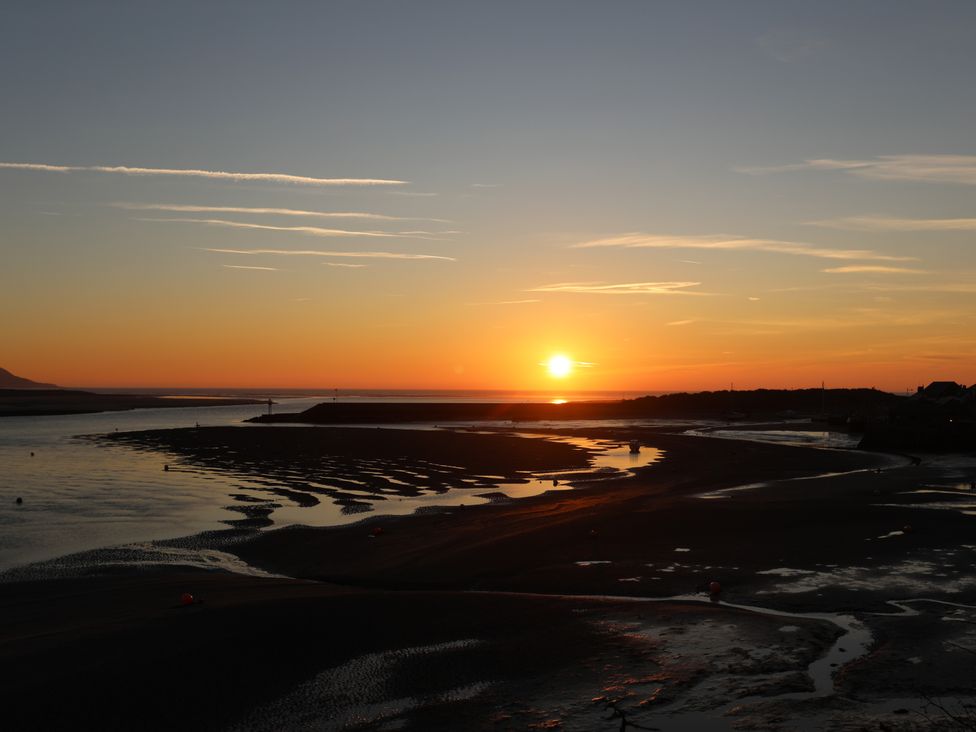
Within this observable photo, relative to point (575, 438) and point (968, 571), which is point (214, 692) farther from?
point (575, 438)

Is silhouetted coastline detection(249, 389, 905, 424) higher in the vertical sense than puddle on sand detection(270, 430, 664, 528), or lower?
higher

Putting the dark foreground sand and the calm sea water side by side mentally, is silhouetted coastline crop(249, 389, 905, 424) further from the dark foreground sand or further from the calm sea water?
the dark foreground sand

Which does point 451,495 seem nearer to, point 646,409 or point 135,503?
point 135,503

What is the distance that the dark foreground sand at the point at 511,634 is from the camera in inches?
403

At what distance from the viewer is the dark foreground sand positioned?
10.2 meters

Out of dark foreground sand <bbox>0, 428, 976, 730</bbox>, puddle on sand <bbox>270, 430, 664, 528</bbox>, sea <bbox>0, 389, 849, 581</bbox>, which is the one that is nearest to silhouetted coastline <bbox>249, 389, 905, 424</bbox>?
sea <bbox>0, 389, 849, 581</bbox>

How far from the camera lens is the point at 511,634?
13.3 metres

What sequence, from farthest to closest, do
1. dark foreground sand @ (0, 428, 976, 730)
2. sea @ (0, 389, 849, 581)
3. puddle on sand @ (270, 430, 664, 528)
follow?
puddle on sand @ (270, 430, 664, 528)
sea @ (0, 389, 849, 581)
dark foreground sand @ (0, 428, 976, 730)

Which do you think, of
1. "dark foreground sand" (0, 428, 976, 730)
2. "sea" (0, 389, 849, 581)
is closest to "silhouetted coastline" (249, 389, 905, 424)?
"sea" (0, 389, 849, 581)

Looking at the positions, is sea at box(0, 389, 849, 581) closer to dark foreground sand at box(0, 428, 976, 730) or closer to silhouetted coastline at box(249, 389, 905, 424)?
dark foreground sand at box(0, 428, 976, 730)

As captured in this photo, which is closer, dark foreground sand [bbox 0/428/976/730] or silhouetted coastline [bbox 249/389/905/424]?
dark foreground sand [bbox 0/428/976/730]

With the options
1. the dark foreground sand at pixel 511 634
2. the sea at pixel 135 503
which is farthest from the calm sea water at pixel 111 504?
the dark foreground sand at pixel 511 634

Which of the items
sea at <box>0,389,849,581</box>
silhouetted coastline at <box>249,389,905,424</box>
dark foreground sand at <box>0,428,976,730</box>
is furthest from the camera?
silhouetted coastline at <box>249,389,905,424</box>

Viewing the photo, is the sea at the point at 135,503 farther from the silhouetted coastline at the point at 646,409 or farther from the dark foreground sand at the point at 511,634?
the silhouetted coastline at the point at 646,409
